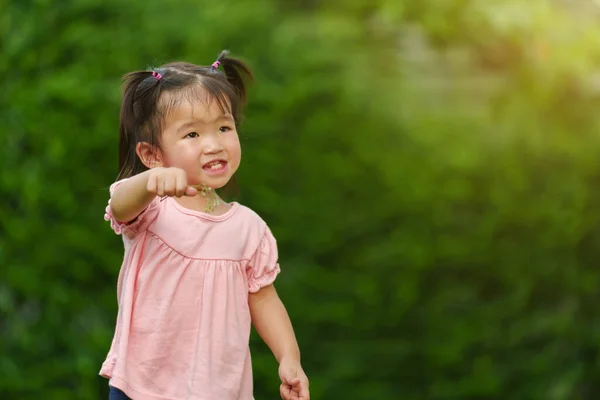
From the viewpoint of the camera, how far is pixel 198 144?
3131 mm

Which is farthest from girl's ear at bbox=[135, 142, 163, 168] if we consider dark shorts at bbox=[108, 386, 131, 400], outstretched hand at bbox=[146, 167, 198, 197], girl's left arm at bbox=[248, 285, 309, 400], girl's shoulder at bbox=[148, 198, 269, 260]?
dark shorts at bbox=[108, 386, 131, 400]

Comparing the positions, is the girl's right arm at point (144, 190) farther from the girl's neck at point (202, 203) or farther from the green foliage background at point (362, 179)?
the green foliage background at point (362, 179)

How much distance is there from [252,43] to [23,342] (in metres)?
1.60

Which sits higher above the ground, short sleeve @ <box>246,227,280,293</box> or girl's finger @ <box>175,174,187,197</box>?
girl's finger @ <box>175,174,187,197</box>

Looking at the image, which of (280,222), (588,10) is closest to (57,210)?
(280,222)

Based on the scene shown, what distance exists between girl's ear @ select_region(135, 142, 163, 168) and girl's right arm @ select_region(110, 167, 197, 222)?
0.63 ft

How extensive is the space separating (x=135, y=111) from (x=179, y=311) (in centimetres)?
57

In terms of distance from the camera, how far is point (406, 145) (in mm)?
4980

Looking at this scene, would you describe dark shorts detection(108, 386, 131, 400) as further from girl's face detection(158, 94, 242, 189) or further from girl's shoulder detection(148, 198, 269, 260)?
girl's face detection(158, 94, 242, 189)

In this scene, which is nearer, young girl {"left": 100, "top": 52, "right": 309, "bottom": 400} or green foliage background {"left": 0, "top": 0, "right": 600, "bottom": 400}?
young girl {"left": 100, "top": 52, "right": 309, "bottom": 400}

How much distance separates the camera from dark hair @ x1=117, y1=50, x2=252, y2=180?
3189 millimetres

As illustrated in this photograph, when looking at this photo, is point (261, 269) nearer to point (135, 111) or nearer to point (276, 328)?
point (276, 328)

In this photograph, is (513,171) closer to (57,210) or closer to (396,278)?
(396,278)

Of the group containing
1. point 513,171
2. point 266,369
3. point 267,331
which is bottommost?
point 266,369
